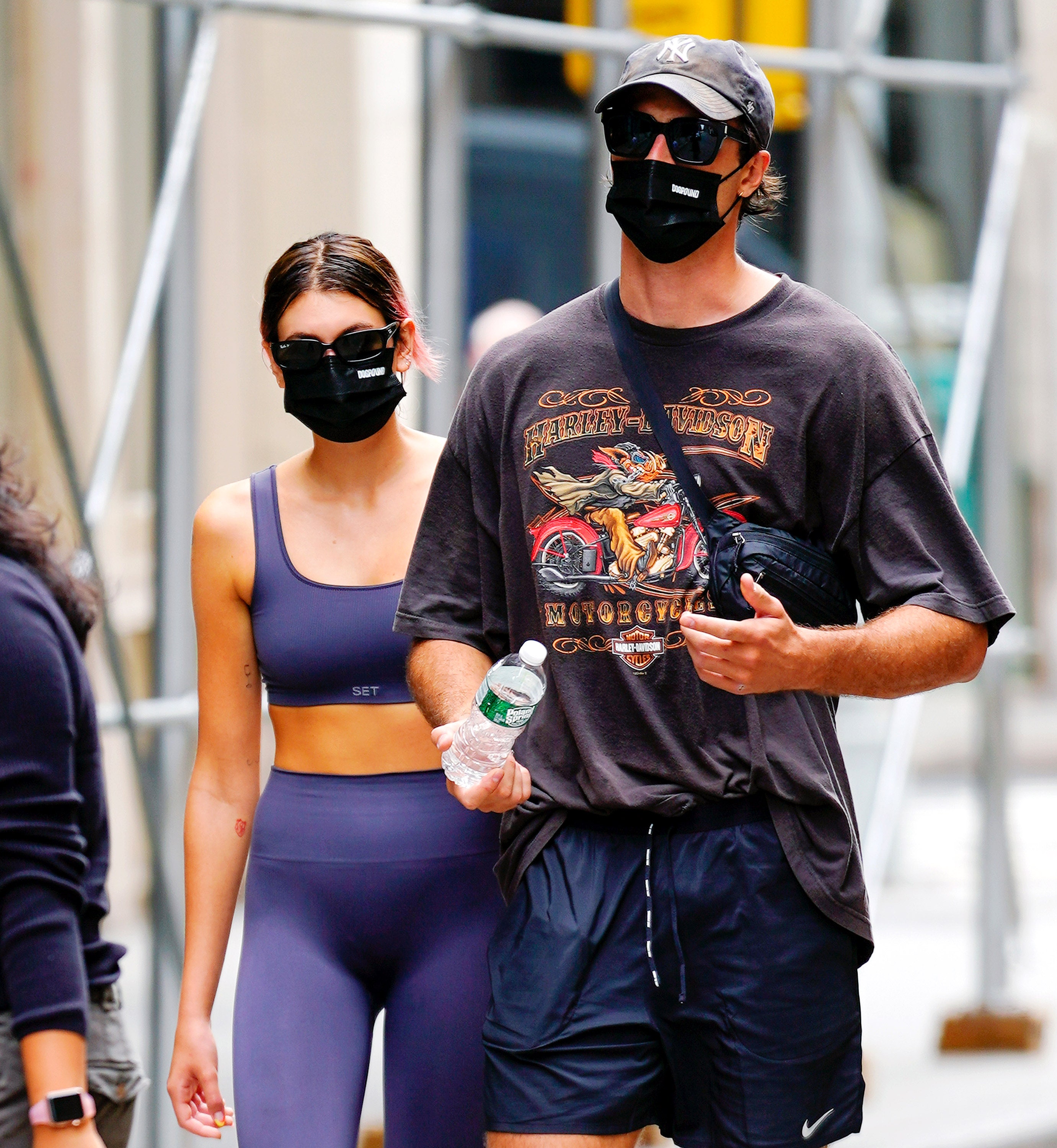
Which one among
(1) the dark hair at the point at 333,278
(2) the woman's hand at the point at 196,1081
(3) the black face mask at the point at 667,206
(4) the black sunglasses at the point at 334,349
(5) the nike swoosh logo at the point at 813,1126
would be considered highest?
(1) the dark hair at the point at 333,278

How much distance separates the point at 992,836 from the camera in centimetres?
722

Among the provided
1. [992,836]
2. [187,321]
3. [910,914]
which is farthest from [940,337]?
[187,321]

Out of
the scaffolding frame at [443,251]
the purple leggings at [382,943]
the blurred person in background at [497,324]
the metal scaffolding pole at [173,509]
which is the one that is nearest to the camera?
the purple leggings at [382,943]

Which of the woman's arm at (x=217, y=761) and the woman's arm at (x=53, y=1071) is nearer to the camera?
the woman's arm at (x=53, y=1071)

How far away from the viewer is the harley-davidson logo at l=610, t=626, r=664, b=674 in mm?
2654

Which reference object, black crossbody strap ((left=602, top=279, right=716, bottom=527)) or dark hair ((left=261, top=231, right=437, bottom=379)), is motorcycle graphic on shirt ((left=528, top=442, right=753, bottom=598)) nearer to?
black crossbody strap ((left=602, top=279, right=716, bottom=527))

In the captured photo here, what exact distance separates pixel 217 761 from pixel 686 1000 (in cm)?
90

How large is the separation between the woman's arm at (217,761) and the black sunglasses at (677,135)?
0.87 meters

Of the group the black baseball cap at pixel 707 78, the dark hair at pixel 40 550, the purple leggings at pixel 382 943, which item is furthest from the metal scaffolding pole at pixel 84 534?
the black baseball cap at pixel 707 78

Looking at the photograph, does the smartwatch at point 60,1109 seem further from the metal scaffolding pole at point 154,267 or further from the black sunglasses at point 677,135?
the metal scaffolding pole at point 154,267

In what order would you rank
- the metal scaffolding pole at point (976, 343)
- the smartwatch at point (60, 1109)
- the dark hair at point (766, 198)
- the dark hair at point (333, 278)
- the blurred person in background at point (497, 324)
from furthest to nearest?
the metal scaffolding pole at point (976, 343) → the blurred person in background at point (497, 324) → the dark hair at point (333, 278) → the dark hair at point (766, 198) → the smartwatch at point (60, 1109)

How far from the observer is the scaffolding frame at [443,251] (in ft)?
Result: 16.6

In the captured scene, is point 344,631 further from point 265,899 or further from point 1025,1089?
point 1025,1089

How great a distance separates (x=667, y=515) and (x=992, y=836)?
492 centimetres
